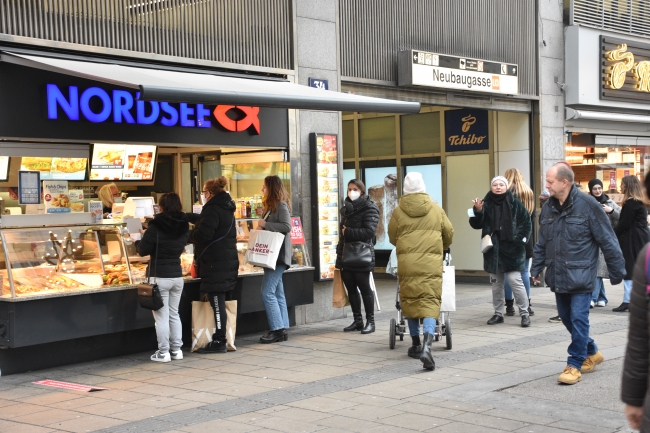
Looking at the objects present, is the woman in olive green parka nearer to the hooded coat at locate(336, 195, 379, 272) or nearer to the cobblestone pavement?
the cobblestone pavement

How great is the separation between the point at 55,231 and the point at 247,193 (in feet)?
10.8

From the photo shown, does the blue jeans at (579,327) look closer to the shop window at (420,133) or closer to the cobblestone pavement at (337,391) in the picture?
the cobblestone pavement at (337,391)

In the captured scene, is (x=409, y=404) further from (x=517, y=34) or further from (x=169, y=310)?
(x=517, y=34)

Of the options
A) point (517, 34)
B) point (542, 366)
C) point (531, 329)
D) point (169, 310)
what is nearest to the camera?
point (542, 366)

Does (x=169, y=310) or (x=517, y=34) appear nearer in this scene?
(x=169, y=310)

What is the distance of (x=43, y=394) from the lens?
7.36m

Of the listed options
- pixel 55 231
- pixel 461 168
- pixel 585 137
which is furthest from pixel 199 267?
pixel 585 137

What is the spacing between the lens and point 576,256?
7320 mm

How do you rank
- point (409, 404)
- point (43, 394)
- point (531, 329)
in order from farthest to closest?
point (531, 329)
point (43, 394)
point (409, 404)

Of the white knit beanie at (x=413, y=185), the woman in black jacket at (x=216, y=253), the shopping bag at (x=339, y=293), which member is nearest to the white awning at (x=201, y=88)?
the woman in black jacket at (x=216, y=253)

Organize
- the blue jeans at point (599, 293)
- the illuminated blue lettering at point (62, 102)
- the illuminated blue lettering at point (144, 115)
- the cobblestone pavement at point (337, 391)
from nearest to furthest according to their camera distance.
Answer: the cobblestone pavement at point (337, 391), the illuminated blue lettering at point (62, 102), the illuminated blue lettering at point (144, 115), the blue jeans at point (599, 293)

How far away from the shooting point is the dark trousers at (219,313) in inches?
361

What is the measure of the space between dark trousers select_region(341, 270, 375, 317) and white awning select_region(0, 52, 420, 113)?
1.99 metres

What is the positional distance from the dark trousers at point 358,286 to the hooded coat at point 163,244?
2.32 metres
